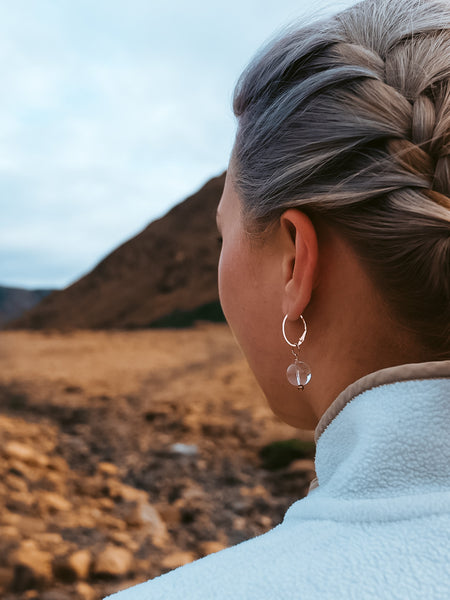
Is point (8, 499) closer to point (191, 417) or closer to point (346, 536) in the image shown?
point (191, 417)

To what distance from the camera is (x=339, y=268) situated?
0.86 m

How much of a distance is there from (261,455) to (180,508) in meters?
1.37

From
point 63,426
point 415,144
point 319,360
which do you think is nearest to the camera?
point 415,144

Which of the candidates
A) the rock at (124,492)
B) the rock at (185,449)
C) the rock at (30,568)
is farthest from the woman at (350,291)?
the rock at (185,449)

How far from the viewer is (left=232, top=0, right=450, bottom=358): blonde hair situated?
805mm

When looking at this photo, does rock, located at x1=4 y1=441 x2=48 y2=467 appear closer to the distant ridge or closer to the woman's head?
the woman's head

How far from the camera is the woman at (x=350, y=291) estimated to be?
660mm

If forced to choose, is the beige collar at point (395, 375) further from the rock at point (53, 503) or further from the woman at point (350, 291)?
the rock at point (53, 503)

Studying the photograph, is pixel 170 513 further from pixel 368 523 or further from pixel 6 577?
pixel 368 523

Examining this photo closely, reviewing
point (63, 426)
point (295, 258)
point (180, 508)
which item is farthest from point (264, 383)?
point (63, 426)

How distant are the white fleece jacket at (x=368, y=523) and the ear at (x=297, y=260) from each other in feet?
0.53

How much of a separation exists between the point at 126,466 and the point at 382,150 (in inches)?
177

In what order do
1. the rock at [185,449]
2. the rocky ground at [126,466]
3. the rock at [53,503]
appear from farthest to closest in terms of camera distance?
the rock at [185,449] → the rock at [53,503] → the rocky ground at [126,466]

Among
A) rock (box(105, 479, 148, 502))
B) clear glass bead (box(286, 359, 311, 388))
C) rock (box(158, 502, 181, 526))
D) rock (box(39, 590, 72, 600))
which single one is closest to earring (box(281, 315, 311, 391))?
clear glass bead (box(286, 359, 311, 388))
